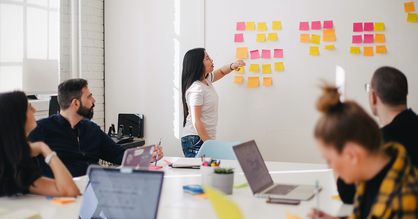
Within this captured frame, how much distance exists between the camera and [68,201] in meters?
1.54

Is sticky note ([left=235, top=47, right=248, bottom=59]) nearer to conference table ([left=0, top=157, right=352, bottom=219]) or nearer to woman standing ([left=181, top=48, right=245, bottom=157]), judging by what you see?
woman standing ([left=181, top=48, right=245, bottom=157])

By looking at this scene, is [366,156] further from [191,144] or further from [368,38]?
[368,38]

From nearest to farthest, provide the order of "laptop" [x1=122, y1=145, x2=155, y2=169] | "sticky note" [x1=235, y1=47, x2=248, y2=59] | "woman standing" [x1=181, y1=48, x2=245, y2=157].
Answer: "laptop" [x1=122, y1=145, x2=155, y2=169] → "woman standing" [x1=181, y1=48, x2=245, y2=157] → "sticky note" [x1=235, y1=47, x2=248, y2=59]

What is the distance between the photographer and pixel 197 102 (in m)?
2.98

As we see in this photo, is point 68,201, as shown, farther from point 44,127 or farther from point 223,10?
point 223,10

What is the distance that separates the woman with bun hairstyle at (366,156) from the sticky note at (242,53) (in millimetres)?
2674

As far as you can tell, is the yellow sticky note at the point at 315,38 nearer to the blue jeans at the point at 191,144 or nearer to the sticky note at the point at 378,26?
the sticky note at the point at 378,26

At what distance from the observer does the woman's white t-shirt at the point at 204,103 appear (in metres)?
3.00

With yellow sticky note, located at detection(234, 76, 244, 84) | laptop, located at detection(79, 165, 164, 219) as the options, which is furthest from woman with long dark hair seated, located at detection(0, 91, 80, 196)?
yellow sticky note, located at detection(234, 76, 244, 84)

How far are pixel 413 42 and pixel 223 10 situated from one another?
177cm

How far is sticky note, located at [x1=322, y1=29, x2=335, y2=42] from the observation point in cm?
A: 335

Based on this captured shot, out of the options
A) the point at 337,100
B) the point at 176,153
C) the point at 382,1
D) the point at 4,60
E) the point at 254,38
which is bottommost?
the point at 176,153

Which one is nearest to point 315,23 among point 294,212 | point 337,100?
point 294,212

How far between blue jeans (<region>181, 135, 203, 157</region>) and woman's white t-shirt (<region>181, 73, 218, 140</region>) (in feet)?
0.12
